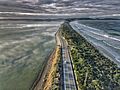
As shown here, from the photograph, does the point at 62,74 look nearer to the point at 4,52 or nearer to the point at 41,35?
the point at 4,52

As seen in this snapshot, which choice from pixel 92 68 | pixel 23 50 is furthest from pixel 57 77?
pixel 23 50

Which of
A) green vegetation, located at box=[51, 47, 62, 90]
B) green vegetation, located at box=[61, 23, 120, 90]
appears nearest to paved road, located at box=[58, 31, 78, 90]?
green vegetation, located at box=[51, 47, 62, 90]

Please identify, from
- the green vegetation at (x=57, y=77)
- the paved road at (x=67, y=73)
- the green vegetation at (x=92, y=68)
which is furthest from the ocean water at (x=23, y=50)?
the green vegetation at (x=92, y=68)

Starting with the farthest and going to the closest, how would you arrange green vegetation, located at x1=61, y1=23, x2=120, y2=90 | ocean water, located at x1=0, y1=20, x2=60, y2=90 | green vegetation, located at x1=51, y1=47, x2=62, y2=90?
ocean water, located at x1=0, y1=20, x2=60, y2=90 → green vegetation, located at x1=61, y1=23, x2=120, y2=90 → green vegetation, located at x1=51, y1=47, x2=62, y2=90

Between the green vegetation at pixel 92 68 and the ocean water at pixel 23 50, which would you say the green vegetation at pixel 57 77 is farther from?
the ocean water at pixel 23 50

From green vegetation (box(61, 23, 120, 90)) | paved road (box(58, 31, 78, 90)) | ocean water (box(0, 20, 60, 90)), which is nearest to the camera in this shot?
paved road (box(58, 31, 78, 90))

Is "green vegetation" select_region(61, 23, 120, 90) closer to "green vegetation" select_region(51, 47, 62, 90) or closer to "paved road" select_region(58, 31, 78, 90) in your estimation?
"paved road" select_region(58, 31, 78, 90)

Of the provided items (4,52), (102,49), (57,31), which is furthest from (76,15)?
(4,52)

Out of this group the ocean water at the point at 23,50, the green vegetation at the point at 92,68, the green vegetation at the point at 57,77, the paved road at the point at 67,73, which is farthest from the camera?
the ocean water at the point at 23,50
